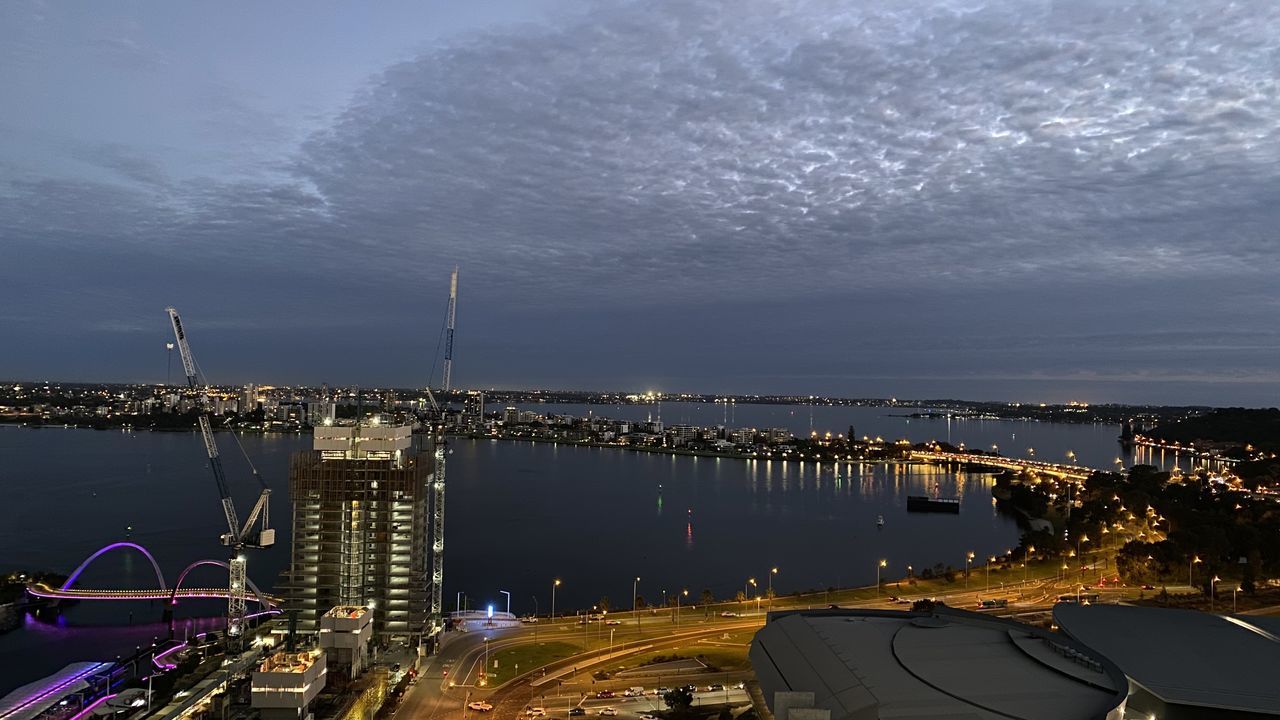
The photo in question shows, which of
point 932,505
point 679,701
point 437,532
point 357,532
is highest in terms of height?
point 357,532

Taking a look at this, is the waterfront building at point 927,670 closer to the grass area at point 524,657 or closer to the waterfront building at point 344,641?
the grass area at point 524,657

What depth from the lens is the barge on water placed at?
34094 mm

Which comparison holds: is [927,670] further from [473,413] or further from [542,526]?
[473,413]

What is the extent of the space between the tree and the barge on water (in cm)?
2686

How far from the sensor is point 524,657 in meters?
12.3

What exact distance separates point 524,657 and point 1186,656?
29.1 ft

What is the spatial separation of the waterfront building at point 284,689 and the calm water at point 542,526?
744cm

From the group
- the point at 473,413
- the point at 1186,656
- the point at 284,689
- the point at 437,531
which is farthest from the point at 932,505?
the point at 473,413

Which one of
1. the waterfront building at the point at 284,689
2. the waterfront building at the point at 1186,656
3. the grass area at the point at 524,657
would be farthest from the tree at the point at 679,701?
the waterfront building at the point at 1186,656

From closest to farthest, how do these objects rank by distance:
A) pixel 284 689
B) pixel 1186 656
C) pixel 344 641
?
pixel 1186 656, pixel 284 689, pixel 344 641

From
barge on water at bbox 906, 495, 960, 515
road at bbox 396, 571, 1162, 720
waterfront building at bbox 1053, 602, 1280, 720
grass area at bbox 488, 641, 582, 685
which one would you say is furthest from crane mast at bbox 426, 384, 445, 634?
barge on water at bbox 906, 495, 960, 515

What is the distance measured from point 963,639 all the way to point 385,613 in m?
9.59

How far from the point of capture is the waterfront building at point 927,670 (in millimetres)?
7410

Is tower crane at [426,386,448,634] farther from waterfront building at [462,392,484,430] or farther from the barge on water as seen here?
waterfront building at [462,392,484,430]
